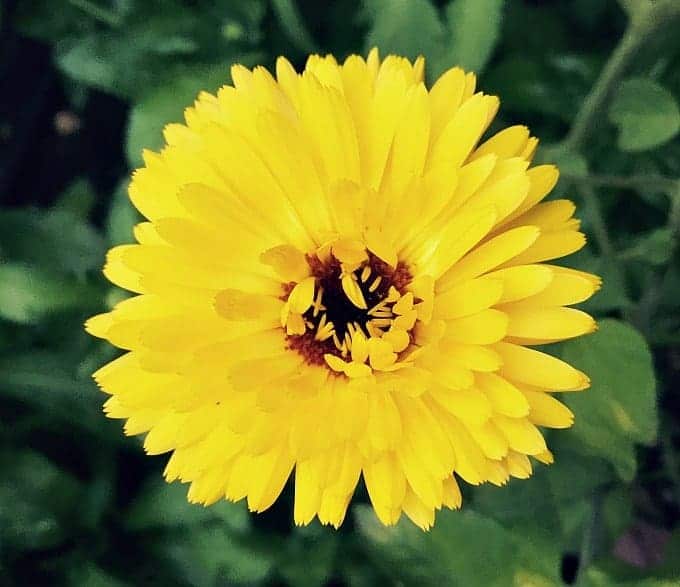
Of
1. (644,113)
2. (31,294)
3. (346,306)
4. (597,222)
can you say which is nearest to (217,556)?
(31,294)

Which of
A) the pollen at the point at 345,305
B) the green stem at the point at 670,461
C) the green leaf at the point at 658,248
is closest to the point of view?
the pollen at the point at 345,305

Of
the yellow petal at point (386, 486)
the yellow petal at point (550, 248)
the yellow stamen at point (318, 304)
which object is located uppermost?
the yellow petal at point (550, 248)

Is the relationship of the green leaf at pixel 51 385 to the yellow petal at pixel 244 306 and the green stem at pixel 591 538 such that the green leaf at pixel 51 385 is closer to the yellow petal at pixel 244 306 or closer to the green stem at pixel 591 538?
the yellow petal at pixel 244 306

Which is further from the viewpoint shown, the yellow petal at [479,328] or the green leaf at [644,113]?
the green leaf at [644,113]

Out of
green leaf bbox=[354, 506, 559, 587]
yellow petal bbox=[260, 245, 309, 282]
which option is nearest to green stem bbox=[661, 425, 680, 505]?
green leaf bbox=[354, 506, 559, 587]

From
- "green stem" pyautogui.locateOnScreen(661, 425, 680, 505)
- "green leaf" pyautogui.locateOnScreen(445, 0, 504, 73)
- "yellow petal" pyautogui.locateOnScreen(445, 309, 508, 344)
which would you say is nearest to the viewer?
"yellow petal" pyautogui.locateOnScreen(445, 309, 508, 344)

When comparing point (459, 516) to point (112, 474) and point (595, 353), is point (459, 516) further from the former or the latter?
point (112, 474)

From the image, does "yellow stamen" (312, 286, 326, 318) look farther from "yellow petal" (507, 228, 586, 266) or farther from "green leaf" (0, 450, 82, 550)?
"green leaf" (0, 450, 82, 550)

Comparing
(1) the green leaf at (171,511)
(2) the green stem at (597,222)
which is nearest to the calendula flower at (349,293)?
(2) the green stem at (597,222)
